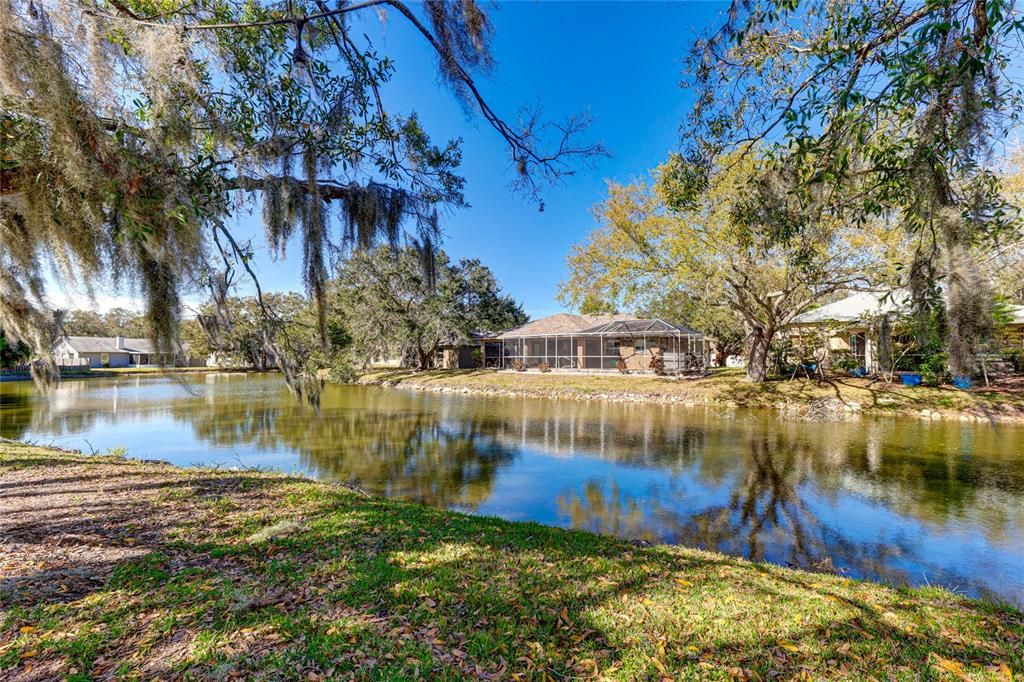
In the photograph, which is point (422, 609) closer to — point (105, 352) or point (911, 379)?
point (911, 379)

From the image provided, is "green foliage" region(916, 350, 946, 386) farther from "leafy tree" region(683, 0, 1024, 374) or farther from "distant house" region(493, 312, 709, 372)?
"leafy tree" region(683, 0, 1024, 374)

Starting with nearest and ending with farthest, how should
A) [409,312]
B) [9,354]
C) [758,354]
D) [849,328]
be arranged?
[849,328] → [758,354] → [9,354] → [409,312]

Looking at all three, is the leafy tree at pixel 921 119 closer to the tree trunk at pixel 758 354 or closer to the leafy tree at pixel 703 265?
the leafy tree at pixel 703 265

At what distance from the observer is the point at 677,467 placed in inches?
305

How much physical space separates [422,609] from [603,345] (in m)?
23.4

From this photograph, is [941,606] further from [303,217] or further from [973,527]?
[303,217]

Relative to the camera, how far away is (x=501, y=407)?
644 inches

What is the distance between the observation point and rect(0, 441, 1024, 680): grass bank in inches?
81.0

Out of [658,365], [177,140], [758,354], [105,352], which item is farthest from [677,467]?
[105,352]

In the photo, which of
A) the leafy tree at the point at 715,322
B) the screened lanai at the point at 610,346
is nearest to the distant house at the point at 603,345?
the screened lanai at the point at 610,346

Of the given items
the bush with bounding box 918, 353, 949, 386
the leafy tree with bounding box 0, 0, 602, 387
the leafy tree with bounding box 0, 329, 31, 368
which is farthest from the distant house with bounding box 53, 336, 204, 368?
the bush with bounding box 918, 353, 949, 386

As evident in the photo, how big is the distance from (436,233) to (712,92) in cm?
279

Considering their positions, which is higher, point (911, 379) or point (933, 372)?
point (933, 372)

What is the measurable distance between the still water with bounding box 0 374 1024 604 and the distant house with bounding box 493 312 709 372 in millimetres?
6858
